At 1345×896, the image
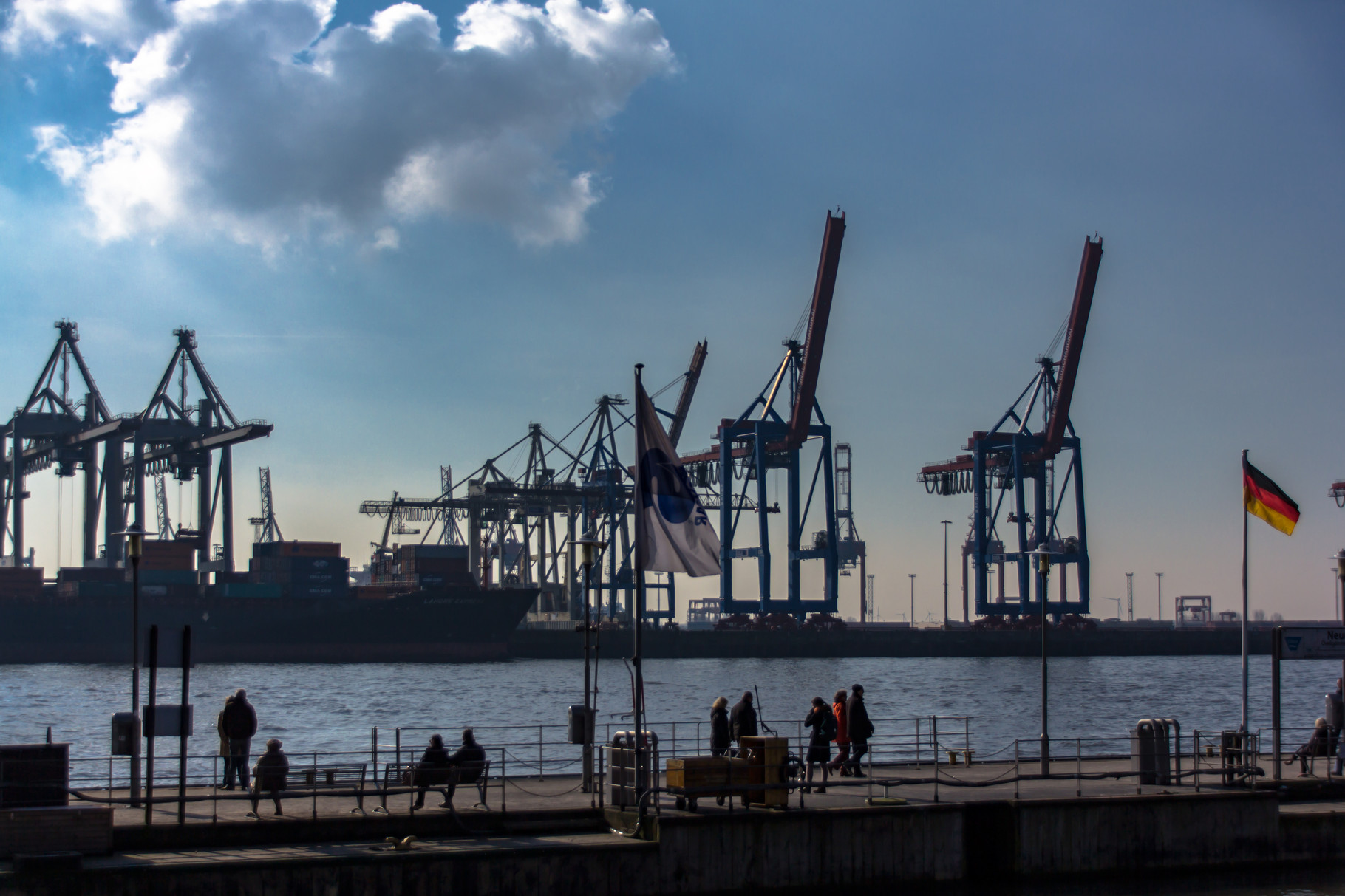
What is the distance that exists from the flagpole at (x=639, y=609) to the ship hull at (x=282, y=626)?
73167mm

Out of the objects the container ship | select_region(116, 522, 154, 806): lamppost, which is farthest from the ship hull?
select_region(116, 522, 154, 806): lamppost

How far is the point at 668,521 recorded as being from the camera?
45.3 feet

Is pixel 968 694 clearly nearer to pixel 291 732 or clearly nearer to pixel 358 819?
pixel 291 732

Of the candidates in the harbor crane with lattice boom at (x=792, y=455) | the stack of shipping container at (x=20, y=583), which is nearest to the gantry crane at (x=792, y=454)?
the harbor crane with lattice boom at (x=792, y=455)

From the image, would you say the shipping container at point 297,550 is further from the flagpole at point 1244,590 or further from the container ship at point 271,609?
the flagpole at point 1244,590

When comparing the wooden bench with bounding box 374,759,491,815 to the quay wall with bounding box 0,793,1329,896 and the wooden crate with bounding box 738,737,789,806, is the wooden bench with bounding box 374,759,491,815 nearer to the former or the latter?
the quay wall with bounding box 0,793,1329,896

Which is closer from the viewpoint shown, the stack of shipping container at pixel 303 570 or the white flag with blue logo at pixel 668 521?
the white flag with blue logo at pixel 668 521

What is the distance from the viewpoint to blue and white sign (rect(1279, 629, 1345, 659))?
18891mm

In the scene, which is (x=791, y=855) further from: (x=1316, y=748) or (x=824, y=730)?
(x=1316, y=748)

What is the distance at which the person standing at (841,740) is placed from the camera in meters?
18.1

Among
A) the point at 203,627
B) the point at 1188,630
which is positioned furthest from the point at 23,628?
the point at 1188,630

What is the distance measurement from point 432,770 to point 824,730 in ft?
18.3

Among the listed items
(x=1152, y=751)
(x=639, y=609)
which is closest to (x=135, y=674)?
(x=639, y=609)

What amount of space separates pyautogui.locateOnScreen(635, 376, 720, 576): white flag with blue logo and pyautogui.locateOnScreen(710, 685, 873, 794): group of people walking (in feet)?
9.24
